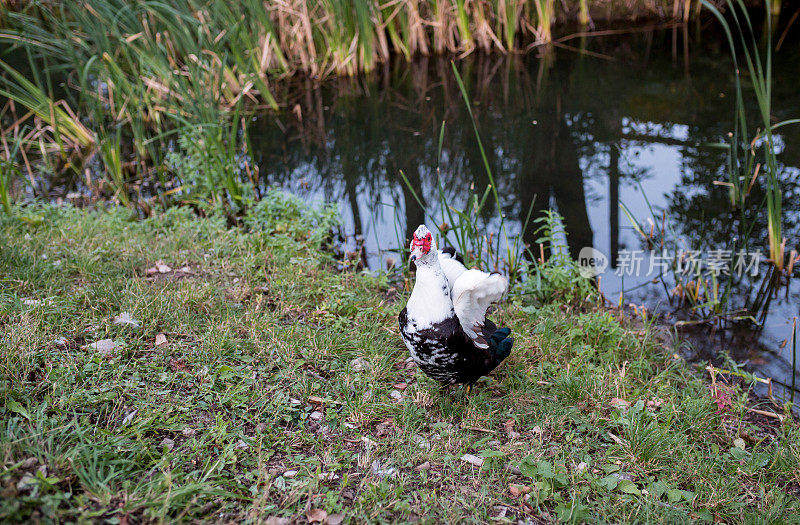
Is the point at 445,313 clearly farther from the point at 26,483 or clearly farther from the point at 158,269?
the point at 158,269

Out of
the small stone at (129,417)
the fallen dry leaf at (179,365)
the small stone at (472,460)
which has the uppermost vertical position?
the small stone at (129,417)

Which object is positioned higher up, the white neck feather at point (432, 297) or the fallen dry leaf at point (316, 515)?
the white neck feather at point (432, 297)

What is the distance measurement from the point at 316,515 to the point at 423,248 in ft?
3.72

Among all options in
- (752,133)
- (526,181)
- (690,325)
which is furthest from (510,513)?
(752,133)

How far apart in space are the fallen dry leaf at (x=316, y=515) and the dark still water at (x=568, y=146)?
2.36 m

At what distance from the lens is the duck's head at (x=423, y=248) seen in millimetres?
2559

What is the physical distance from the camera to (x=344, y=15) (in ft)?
25.0

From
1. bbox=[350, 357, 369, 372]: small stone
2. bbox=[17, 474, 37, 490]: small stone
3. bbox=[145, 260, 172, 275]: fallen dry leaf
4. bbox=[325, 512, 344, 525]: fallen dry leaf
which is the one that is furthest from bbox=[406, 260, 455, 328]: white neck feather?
bbox=[145, 260, 172, 275]: fallen dry leaf

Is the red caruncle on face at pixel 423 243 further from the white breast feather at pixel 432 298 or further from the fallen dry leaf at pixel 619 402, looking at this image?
the fallen dry leaf at pixel 619 402

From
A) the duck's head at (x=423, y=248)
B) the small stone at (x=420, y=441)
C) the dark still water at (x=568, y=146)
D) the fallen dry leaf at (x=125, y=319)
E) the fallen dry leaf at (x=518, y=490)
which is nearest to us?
the fallen dry leaf at (x=518, y=490)

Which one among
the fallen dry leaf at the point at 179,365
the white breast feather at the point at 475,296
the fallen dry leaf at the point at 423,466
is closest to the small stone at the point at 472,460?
the fallen dry leaf at the point at 423,466

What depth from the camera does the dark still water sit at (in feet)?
16.2

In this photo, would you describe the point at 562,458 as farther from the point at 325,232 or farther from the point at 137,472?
the point at 325,232

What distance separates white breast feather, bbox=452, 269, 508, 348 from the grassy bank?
46 cm
